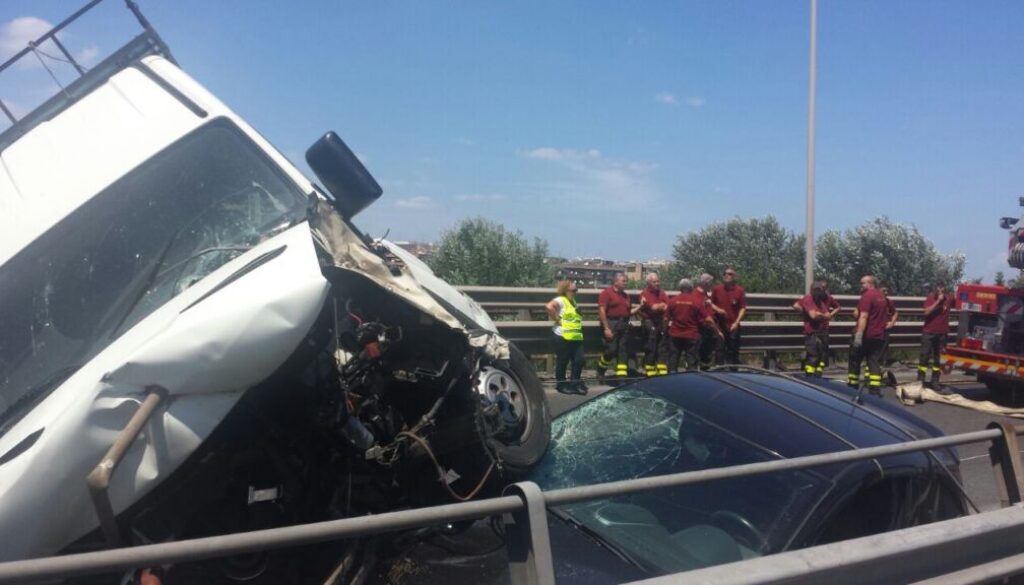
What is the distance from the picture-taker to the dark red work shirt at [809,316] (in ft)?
41.0

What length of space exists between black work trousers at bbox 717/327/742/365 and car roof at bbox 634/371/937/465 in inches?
316

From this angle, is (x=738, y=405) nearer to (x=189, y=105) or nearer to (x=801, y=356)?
(x=189, y=105)

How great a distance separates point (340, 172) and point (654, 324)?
8.38m

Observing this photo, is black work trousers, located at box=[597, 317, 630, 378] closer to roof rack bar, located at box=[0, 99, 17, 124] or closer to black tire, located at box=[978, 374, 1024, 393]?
black tire, located at box=[978, 374, 1024, 393]

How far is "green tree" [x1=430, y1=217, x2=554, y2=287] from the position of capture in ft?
53.8

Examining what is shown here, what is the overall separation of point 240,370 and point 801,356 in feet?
44.3

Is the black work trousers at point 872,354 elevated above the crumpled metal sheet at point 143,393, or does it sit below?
below

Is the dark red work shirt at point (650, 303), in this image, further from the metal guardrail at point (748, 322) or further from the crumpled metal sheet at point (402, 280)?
the crumpled metal sheet at point (402, 280)

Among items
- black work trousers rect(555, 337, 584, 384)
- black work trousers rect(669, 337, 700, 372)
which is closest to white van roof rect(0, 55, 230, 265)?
black work trousers rect(555, 337, 584, 384)

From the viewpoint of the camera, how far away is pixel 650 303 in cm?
1165

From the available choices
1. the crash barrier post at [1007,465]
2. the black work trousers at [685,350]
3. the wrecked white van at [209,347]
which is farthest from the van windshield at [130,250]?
the black work trousers at [685,350]

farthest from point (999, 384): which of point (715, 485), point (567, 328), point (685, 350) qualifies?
point (715, 485)

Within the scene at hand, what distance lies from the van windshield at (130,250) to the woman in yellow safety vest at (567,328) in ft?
22.4

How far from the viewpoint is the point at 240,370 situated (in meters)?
2.82
